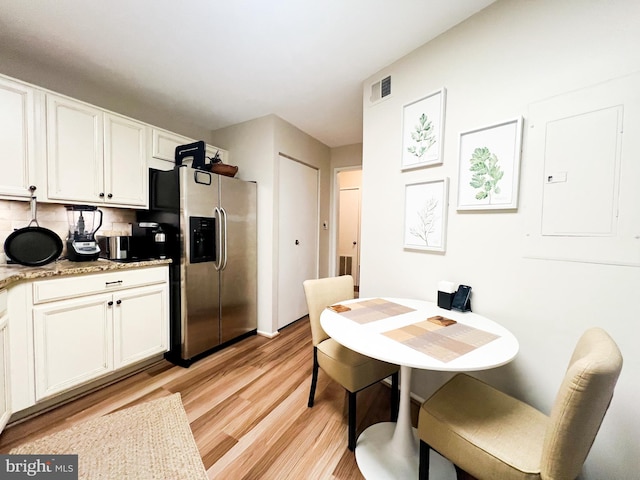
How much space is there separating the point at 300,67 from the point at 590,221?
207 cm

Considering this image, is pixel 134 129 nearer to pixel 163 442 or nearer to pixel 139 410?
pixel 139 410

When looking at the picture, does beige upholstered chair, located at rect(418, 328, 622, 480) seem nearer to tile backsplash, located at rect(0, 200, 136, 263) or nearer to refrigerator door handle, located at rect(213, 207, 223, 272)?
refrigerator door handle, located at rect(213, 207, 223, 272)

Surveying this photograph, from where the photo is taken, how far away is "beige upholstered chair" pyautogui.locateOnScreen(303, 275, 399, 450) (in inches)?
53.1

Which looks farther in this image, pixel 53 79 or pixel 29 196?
pixel 53 79

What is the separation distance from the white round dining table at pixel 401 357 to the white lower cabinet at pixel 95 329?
63.6 inches

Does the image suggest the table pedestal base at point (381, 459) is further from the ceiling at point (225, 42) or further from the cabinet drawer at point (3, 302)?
the ceiling at point (225, 42)

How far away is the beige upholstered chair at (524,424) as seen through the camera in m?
0.67

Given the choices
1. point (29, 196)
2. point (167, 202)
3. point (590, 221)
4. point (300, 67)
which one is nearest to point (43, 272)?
point (29, 196)

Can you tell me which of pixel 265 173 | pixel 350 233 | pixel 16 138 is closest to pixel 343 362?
pixel 265 173

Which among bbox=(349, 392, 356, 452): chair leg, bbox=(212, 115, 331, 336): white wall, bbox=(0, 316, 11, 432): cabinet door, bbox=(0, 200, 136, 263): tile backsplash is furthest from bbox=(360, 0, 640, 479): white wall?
bbox=(0, 200, 136, 263): tile backsplash

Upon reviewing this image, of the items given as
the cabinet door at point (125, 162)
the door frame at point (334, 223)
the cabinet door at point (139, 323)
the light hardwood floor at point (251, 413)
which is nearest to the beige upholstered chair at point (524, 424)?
the light hardwood floor at point (251, 413)

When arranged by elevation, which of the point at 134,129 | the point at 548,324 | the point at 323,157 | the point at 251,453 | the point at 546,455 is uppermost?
the point at 323,157

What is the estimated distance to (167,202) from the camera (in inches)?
88.6

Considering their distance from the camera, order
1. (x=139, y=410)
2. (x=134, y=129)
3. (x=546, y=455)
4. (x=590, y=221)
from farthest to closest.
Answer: (x=134, y=129)
(x=139, y=410)
(x=590, y=221)
(x=546, y=455)
